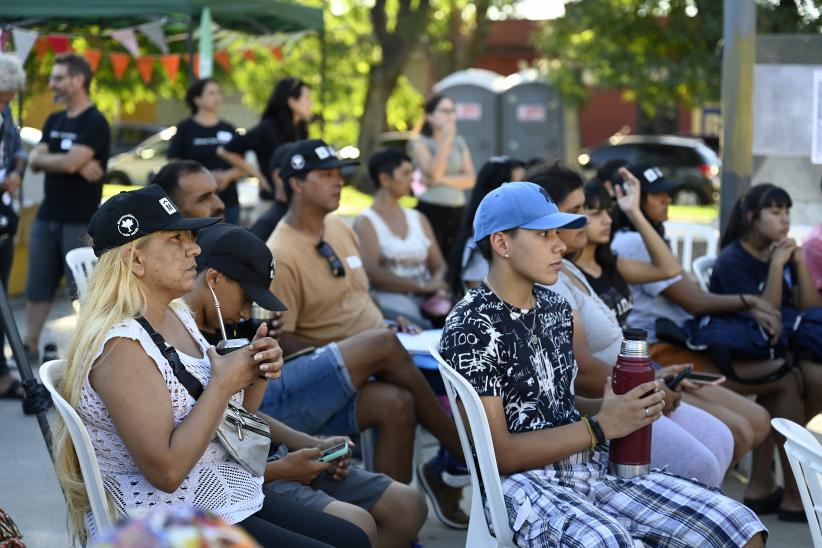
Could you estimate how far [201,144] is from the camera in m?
8.02

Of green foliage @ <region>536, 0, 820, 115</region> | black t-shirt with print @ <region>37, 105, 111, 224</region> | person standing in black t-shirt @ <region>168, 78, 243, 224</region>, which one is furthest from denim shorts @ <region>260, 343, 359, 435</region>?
green foliage @ <region>536, 0, 820, 115</region>

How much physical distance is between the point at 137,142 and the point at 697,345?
24.7 metres

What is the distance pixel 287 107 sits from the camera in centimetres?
787

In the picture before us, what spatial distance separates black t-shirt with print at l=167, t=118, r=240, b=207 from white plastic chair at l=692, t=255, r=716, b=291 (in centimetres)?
356

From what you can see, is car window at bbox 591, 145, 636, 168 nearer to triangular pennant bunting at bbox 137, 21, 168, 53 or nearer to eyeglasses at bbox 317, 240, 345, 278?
triangular pennant bunting at bbox 137, 21, 168, 53

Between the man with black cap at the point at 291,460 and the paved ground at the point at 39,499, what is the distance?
0.71 metres

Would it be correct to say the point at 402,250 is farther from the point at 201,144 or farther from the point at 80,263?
the point at 201,144

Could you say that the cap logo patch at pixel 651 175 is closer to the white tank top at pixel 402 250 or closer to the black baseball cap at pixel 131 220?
the white tank top at pixel 402 250

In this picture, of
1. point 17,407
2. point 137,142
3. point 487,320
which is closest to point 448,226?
point 17,407

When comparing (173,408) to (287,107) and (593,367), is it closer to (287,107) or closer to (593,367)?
(593,367)

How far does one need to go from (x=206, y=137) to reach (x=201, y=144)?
69mm

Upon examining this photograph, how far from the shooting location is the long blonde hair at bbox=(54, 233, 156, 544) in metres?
2.83

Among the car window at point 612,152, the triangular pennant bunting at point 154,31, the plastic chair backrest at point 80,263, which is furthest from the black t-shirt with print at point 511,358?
the car window at point 612,152

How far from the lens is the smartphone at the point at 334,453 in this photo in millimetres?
3570
